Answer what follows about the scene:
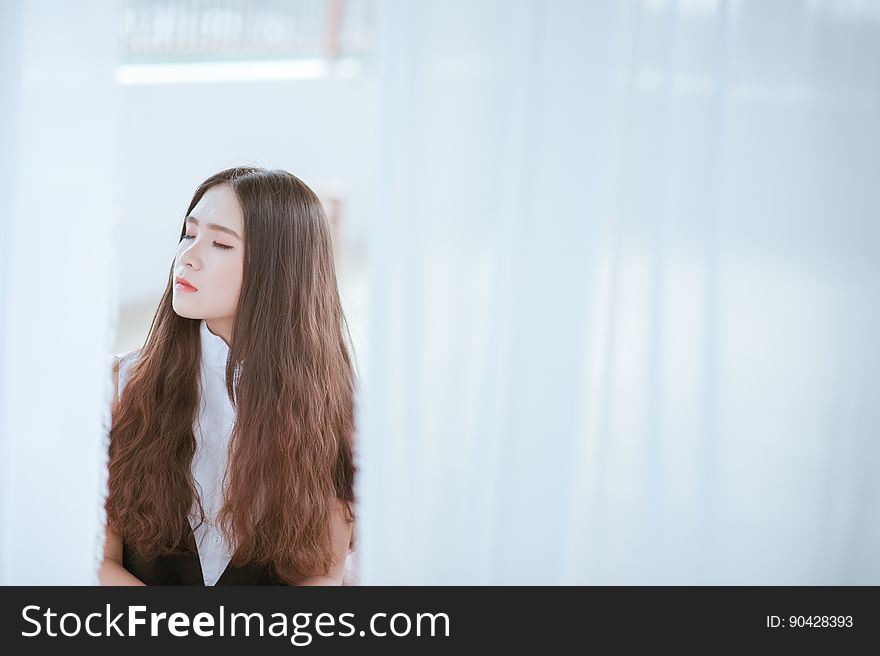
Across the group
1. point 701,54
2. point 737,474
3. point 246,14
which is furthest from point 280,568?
point 246,14

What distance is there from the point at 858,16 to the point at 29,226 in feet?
3.72

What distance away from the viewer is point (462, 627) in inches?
49.3

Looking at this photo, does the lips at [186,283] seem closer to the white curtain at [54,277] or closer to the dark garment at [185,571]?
the white curtain at [54,277]

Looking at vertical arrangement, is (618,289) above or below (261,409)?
above

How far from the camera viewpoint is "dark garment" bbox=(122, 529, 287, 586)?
55.5 inches

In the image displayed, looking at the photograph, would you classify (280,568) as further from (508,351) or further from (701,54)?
(701,54)

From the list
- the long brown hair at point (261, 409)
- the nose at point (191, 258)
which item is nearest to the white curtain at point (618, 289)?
the long brown hair at point (261, 409)

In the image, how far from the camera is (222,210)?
54.4 inches

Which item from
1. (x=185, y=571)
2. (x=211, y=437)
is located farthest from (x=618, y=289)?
(x=185, y=571)

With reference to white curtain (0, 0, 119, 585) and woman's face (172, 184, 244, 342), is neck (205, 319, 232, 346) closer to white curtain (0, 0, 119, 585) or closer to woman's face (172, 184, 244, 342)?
woman's face (172, 184, 244, 342)

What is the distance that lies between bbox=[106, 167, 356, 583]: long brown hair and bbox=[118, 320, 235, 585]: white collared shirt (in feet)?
0.05

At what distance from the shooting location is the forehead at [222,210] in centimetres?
138

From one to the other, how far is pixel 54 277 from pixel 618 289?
75 centimetres

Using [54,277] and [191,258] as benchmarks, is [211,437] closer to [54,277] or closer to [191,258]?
[191,258]
